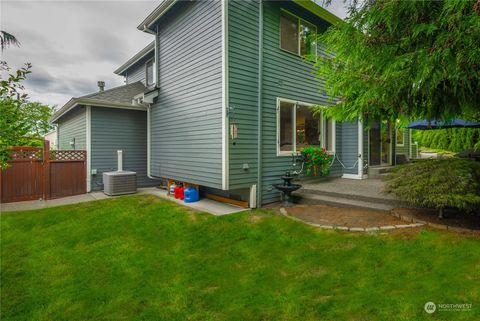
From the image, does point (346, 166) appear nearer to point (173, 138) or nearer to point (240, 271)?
point (173, 138)

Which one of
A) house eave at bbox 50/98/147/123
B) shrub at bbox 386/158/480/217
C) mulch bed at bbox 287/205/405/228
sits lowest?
mulch bed at bbox 287/205/405/228

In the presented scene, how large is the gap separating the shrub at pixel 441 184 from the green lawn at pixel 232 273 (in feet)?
1.73

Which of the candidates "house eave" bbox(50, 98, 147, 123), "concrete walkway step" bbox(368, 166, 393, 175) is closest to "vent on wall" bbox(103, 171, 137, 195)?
"house eave" bbox(50, 98, 147, 123)

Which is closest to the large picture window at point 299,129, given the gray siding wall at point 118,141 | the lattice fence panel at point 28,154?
the gray siding wall at point 118,141

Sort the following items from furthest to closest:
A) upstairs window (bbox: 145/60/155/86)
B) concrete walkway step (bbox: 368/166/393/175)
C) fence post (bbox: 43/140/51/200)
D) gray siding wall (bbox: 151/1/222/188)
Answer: upstairs window (bbox: 145/60/155/86) < concrete walkway step (bbox: 368/166/393/175) < fence post (bbox: 43/140/51/200) < gray siding wall (bbox: 151/1/222/188)

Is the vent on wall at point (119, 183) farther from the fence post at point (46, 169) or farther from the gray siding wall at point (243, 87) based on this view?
the gray siding wall at point (243, 87)

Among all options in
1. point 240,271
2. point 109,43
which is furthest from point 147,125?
point 240,271

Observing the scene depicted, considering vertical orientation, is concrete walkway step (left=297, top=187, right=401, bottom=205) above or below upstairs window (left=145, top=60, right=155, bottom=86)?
below

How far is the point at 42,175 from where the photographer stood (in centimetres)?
771

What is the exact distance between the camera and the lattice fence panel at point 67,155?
7980mm

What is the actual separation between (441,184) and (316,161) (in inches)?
142

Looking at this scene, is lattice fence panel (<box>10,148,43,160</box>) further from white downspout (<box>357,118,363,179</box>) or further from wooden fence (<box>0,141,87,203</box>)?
white downspout (<box>357,118,363,179</box>)

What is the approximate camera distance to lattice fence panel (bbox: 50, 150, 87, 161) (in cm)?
798

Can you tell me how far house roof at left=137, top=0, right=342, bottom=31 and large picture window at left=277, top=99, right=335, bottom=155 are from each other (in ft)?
8.74
